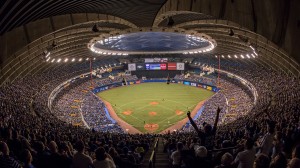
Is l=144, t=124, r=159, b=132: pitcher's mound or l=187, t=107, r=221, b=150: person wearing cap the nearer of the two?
l=187, t=107, r=221, b=150: person wearing cap

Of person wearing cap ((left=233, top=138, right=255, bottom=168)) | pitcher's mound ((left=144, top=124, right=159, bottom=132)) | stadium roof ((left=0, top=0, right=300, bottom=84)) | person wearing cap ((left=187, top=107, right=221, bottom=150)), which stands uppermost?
stadium roof ((left=0, top=0, right=300, bottom=84))

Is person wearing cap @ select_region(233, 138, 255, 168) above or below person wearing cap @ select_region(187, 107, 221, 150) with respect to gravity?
above

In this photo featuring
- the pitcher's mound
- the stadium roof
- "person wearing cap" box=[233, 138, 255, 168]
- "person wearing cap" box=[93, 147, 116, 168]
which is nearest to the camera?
"person wearing cap" box=[93, 147, 116, 168]

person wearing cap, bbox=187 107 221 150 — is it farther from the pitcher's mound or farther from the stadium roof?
the pitcher's mound

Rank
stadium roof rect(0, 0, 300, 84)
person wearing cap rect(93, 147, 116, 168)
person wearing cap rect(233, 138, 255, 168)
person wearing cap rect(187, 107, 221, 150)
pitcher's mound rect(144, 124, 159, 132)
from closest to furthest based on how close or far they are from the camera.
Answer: person wearing cap rect(93, 147, 116, 168)
person wearing cap rect(233, 138, 255, 168)
person wearing cap rect(187, 107, 221, 150)
stadium roof rect(0, 0, 300, 84)
pitcher's mound rect(144, 124, 159, 132)

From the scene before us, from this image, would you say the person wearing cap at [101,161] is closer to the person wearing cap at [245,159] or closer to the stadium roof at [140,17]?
the person wearing cap at [245,159]

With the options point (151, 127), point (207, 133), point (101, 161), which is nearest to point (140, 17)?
point (151, 127)

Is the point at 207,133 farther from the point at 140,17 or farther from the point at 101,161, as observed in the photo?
the point at 140,17

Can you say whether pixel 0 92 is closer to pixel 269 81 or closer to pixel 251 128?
pixel 251 128

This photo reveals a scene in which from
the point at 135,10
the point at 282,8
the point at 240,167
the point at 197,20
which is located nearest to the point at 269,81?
the point at 197,20

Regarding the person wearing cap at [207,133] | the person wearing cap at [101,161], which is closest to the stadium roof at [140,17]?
the person wearing cap at [207,133]

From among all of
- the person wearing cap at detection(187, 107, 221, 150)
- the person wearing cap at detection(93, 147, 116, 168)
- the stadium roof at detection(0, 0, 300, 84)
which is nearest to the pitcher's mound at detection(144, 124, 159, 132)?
the stadium roof at detection(0, 0, 300, 84)
